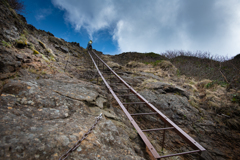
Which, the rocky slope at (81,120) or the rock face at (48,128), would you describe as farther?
the rocky slope at (81,120)

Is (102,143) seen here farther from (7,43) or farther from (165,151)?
(7,43)

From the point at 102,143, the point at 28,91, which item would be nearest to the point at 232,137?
the point at 102,143

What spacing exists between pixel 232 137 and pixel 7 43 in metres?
7.34

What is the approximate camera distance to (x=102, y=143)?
1.80 metres

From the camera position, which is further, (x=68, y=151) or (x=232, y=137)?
(x=232, y=137)

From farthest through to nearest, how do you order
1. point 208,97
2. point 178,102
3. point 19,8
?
1. point 19,8
2. point 208,97
3. point 178,102

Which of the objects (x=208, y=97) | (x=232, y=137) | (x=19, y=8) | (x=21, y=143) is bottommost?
(x=232, y=137)

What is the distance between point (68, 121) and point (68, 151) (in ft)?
2.26

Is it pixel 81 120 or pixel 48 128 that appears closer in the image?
pixel 48 128

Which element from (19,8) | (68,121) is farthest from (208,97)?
(19,8)

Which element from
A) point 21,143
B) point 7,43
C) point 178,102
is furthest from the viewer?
point 178,102

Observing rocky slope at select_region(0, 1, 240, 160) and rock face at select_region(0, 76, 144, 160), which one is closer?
rock face at select_region(0, 76, 144, 160)

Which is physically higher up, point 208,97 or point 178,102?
point 208,97

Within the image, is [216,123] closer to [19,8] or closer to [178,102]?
[178,102]
